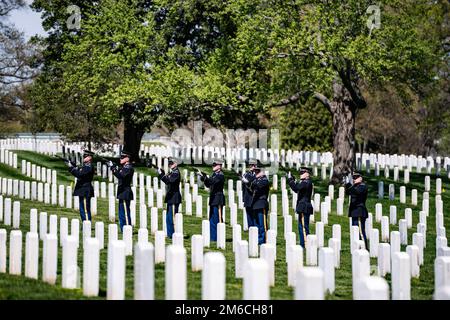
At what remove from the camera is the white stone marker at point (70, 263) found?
26.6 ft

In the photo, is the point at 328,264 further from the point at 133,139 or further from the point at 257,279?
the point at 133,139

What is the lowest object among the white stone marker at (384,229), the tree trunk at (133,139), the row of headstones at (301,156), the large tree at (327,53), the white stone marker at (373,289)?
the white stone marker at (384,229)

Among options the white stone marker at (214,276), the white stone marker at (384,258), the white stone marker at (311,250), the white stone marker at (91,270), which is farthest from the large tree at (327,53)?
the white stone marker at (214,276)

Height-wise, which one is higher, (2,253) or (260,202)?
(260,202)

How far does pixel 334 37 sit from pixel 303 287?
17731mm

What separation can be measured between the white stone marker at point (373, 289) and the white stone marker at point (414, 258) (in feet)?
13.3

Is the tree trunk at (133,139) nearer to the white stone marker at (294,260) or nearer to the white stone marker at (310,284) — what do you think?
the white stone marker at (294,260)

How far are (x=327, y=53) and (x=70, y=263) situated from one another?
53.2 feet

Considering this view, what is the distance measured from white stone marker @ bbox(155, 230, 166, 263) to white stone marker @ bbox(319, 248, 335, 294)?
2971 millimetres

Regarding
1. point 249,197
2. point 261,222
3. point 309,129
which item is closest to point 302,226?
point 261,222

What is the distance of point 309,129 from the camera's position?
43250 millimetres

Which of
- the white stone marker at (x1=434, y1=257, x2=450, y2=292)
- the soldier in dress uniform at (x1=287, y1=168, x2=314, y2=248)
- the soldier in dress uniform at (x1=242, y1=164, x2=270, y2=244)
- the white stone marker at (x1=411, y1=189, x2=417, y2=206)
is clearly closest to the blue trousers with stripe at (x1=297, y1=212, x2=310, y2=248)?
the soldier in dress uniform at (x1=287, y1=168, x2=314, y2=248)

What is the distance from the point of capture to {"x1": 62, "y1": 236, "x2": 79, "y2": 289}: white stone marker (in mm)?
→ 8117

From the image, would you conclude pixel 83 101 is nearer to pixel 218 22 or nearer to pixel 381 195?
pixel 218 22
